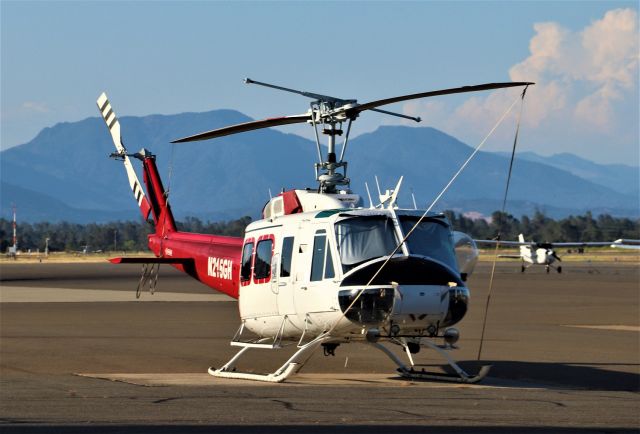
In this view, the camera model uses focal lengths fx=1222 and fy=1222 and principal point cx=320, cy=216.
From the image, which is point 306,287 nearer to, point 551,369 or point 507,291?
point 551,369

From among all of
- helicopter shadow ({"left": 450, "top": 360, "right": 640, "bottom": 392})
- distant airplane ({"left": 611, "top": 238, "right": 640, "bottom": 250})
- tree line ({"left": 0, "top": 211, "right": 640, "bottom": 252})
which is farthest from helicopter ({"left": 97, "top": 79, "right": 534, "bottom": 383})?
tree line ({"left": 0, "top": 211, "right": 640, "bottom": 252})

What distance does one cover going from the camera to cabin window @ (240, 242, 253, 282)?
20.1m

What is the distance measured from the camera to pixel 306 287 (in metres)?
18.0

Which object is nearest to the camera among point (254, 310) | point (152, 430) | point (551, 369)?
point (152, 430)

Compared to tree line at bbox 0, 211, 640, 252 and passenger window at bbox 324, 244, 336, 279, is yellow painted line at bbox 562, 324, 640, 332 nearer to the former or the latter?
passenger window at bbox 324, 244, 336, 279

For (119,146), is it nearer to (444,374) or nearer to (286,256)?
(286,256)

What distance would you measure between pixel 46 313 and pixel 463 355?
16158mm

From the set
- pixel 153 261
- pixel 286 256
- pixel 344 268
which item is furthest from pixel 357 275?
pixel 153 261

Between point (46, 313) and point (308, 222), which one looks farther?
point (46, 313)

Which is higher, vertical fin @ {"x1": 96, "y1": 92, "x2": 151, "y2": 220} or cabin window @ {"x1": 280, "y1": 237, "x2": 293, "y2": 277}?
vertical fin @ {"x1": 96, "y1": 92, "x2": 151, "y2": 220}

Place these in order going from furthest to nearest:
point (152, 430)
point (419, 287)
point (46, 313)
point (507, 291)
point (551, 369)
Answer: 1. point (507, 291)
2. point (46, 313)
3. point (551, 369)
4. point (419, 287)
5. point (152, 430)

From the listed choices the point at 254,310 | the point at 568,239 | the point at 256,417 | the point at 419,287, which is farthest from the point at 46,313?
the point at 568,239

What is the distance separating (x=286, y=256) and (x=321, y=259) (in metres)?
1.14

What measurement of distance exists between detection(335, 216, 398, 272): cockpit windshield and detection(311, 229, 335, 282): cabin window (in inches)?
9.8
